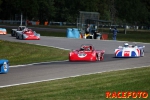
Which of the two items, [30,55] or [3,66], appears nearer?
[3,66]


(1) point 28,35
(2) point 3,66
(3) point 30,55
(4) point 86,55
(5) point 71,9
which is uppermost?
(5) point 71,9

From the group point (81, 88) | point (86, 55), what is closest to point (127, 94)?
point (81, 88)

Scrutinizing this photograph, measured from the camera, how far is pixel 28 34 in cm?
3959

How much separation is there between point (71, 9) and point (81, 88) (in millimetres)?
80650

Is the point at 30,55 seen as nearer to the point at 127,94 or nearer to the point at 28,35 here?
the point at 127,94

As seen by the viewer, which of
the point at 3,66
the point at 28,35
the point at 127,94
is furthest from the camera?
the point at 28,35

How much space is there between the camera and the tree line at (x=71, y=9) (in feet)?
247

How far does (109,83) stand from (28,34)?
27.4 meters

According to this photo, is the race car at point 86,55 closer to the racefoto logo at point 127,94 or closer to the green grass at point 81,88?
the green grass at point 81,88

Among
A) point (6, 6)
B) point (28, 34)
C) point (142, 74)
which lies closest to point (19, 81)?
point (142, 74)

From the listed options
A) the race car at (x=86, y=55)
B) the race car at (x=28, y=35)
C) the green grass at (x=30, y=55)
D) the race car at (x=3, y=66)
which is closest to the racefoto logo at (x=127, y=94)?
the race car at (x=3, y=66)

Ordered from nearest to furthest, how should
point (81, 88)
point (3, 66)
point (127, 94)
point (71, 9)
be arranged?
point (127, 94) → point (81, 88) → point (3, 66) → point (71, 9)

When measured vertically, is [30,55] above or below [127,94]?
below

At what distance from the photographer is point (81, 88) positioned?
11.9 m
